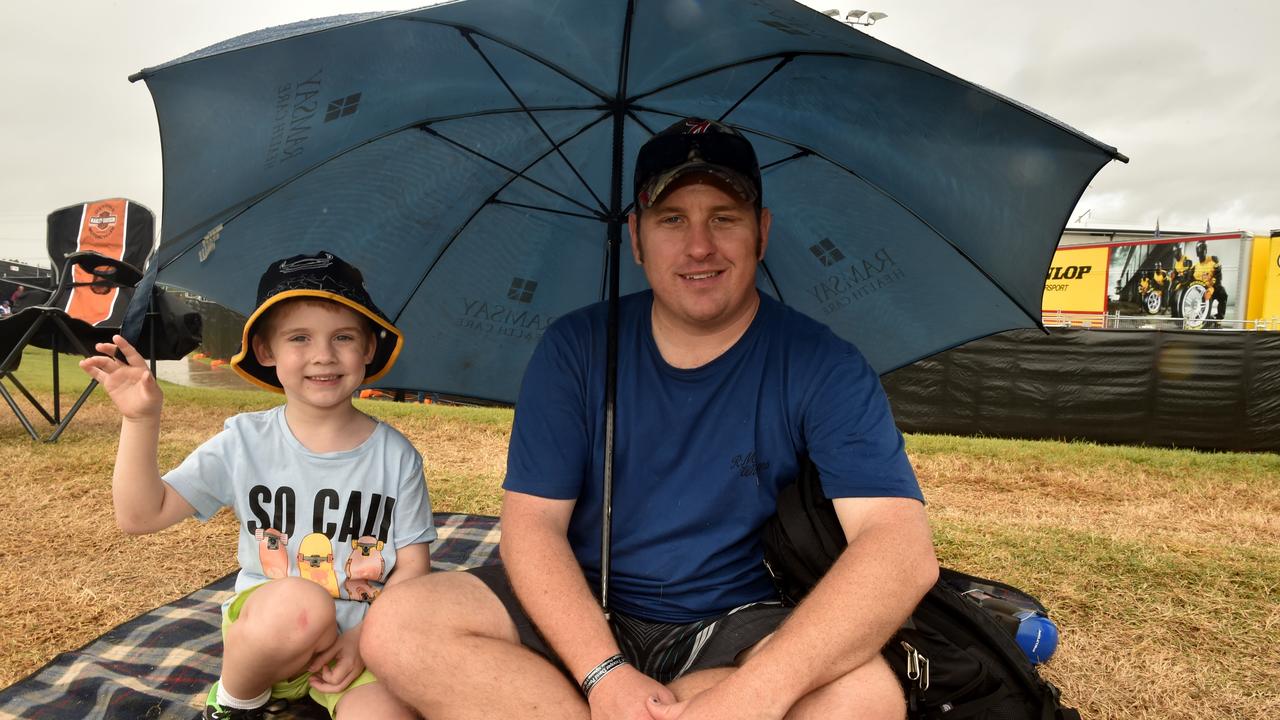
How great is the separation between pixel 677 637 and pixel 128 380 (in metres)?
1.37

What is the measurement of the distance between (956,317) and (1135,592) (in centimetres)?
178

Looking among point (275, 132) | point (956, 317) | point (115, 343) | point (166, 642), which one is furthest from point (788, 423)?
point (166, 642)

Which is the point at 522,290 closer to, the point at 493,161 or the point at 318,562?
the point at 493,161

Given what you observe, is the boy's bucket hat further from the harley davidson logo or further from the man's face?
the harley davidson logo

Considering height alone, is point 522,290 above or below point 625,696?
above

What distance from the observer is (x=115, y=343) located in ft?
5.67

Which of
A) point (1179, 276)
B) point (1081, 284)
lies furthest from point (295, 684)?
point (1179, 276)

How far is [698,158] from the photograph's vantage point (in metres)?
1.80

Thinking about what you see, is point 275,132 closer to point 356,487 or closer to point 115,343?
point 115,343

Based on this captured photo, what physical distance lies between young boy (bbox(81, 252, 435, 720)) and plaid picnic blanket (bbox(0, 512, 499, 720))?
28 cm

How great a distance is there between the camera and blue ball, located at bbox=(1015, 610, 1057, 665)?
8.15 feet

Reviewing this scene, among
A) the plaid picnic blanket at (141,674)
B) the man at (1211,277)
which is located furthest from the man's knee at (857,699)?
the man at (1211,277)

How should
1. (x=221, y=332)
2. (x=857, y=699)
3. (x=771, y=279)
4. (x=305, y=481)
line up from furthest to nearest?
1. (x=221, y=332)
2. (x=771, y=279)
3. (x=305, y=481)
4. (x=857, y=699)

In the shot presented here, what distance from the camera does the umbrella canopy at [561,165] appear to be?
5.64 feet
